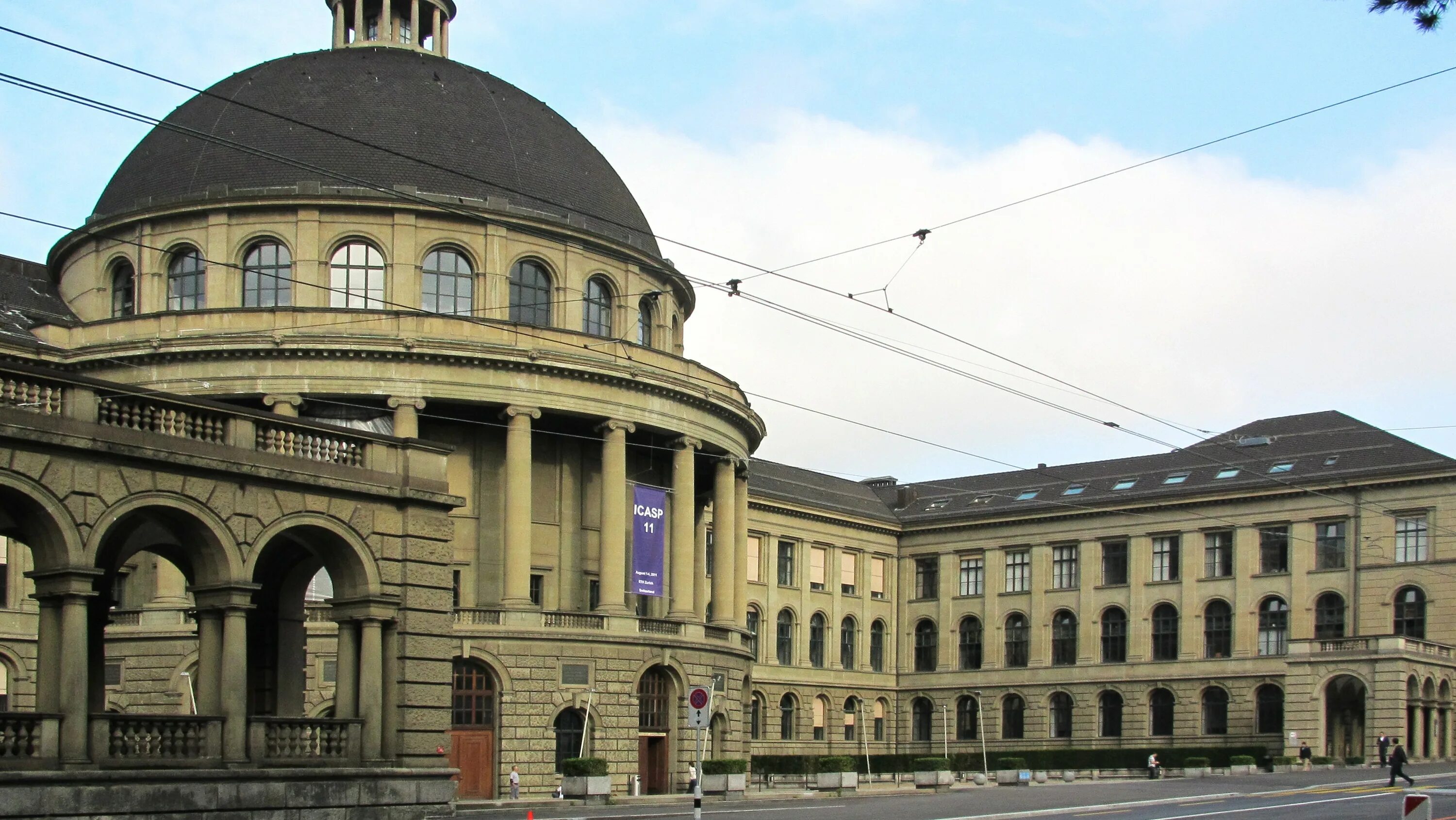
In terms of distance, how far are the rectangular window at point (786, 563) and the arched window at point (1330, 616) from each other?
27.6 metres

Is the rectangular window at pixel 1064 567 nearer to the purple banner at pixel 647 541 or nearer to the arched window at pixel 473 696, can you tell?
the purple banner at pixel 647 541

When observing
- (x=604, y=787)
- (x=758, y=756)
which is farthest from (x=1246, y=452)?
(x=604, y=787)

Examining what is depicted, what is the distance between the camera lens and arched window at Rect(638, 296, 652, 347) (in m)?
71.0

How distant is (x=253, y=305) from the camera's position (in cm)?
6319

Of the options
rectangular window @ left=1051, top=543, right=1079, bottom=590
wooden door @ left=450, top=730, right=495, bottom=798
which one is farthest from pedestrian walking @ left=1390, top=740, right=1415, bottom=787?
rectangular window @ left=1051, top=543, right=1079, bottom=590

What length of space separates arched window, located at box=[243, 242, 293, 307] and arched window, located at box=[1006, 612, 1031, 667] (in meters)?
52.3

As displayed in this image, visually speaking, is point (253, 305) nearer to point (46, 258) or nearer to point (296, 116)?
point (296, 116)

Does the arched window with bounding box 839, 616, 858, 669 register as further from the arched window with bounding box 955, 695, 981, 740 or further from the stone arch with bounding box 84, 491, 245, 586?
the stone arch with bounding box 84, 491, 245, 586

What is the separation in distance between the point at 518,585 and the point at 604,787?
929cm

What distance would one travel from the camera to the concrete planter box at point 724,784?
193ft

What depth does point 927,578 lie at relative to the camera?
107 meters

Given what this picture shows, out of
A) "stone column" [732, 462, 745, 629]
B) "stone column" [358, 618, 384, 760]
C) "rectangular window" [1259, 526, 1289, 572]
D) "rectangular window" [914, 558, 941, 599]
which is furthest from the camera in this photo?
"rectangular window" [914, 558, 941, 599]

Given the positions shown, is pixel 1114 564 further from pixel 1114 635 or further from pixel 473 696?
pixel 473 696

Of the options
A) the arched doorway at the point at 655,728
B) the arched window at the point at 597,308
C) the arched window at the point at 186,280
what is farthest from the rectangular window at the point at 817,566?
the arched window at the point at 186,280
